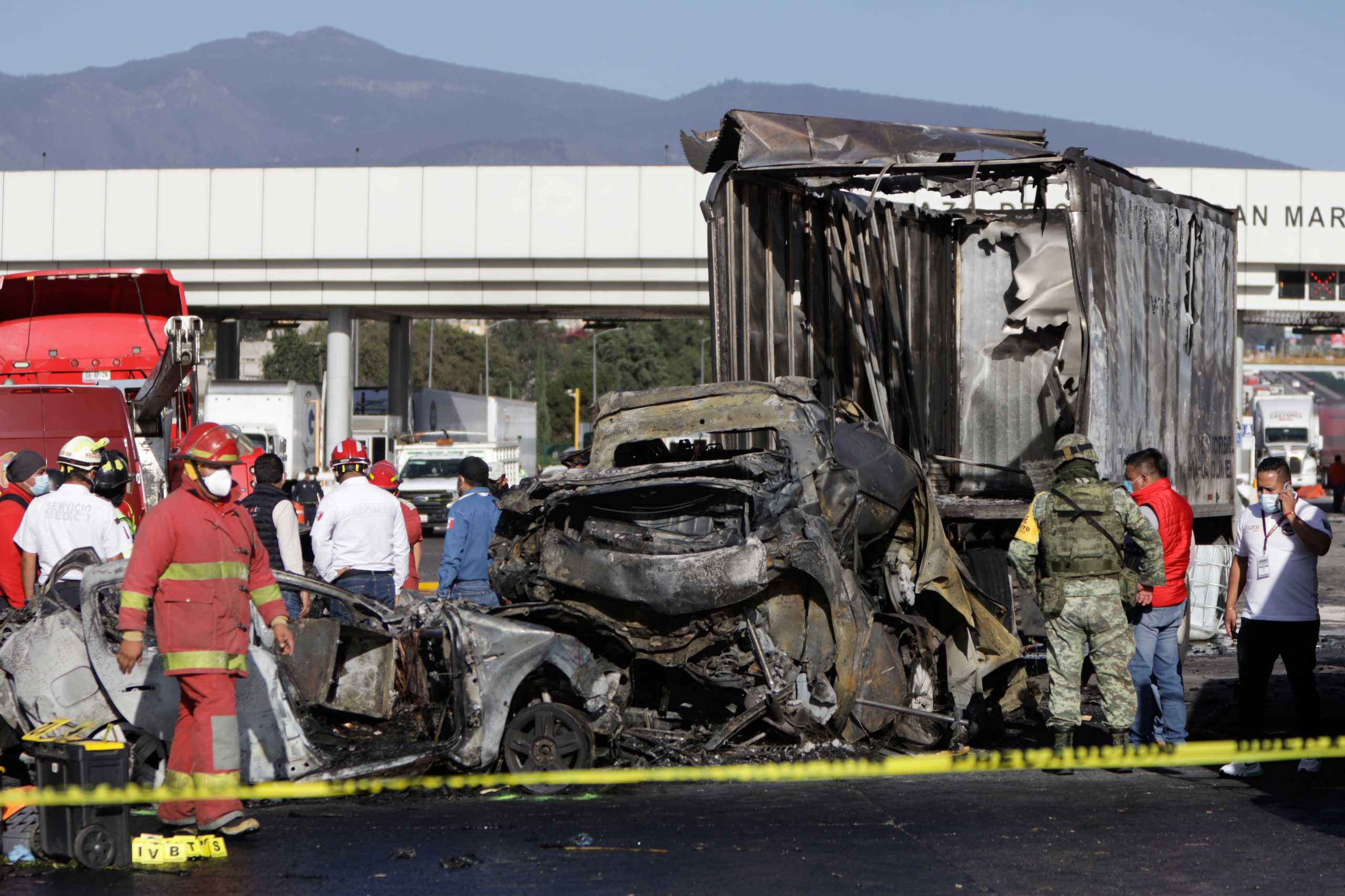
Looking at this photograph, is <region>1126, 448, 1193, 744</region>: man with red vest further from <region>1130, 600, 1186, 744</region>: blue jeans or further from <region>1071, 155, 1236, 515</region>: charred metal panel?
<region>1071, 155, 1236, 515</region>: charred metal panel

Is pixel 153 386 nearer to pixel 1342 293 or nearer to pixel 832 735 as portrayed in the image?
pixel 832 735

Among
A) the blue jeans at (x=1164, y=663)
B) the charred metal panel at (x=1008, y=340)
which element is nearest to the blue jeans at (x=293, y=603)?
the blue jeans at (x=1164, y=663)

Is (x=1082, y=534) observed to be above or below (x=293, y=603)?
above

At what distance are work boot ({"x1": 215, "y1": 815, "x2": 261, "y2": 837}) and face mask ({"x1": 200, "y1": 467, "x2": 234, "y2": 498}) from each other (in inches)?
54.6

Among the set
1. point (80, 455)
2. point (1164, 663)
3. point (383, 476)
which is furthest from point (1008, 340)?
point (80, 455)

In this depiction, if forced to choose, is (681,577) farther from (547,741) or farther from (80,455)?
(80,455)

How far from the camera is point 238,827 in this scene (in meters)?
6.13

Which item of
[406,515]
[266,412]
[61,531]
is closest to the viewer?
[61,531]

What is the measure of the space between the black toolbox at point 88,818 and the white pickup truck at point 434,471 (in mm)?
23893

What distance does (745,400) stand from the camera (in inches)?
329

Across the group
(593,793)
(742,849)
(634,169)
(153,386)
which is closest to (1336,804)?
(742,849)

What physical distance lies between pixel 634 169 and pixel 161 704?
27.4 m

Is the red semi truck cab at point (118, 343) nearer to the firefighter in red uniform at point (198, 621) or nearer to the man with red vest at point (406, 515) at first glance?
the man with red vest at point (406, 515)

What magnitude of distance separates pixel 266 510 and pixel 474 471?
4.70 ft
